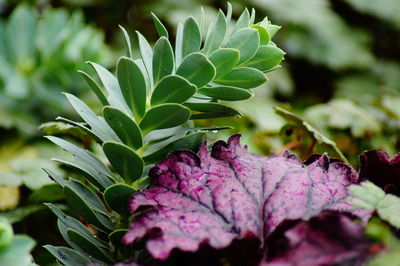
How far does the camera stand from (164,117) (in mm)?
544

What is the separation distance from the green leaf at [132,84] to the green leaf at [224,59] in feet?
0.29

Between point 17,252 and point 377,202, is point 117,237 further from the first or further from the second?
point 377,202

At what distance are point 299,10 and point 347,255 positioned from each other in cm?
267

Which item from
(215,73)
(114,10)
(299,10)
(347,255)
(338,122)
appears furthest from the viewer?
(299,10)

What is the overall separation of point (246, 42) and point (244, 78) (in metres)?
0.04

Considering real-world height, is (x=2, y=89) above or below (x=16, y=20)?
below

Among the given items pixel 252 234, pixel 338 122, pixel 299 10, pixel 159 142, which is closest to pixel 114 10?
pixel 299 10

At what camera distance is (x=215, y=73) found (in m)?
0.54

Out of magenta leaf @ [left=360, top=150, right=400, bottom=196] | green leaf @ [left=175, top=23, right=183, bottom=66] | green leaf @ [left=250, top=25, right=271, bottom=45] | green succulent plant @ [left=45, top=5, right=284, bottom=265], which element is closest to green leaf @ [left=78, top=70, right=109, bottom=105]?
green succulent plant @ [left=45, top=5, right=284, bottom=265]

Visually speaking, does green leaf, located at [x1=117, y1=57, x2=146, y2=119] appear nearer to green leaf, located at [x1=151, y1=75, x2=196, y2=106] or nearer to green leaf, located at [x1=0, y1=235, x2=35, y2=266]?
green leaf, located at [x1=151, y1=75, x2=196, y2=106]

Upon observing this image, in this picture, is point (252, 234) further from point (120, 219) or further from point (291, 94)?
point (291, 94)

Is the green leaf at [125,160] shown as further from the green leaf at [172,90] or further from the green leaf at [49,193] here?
the green leaf at [49,193]

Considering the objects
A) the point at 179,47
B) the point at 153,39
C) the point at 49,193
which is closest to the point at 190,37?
the point at 179,47

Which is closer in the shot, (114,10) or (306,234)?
(306,234)
